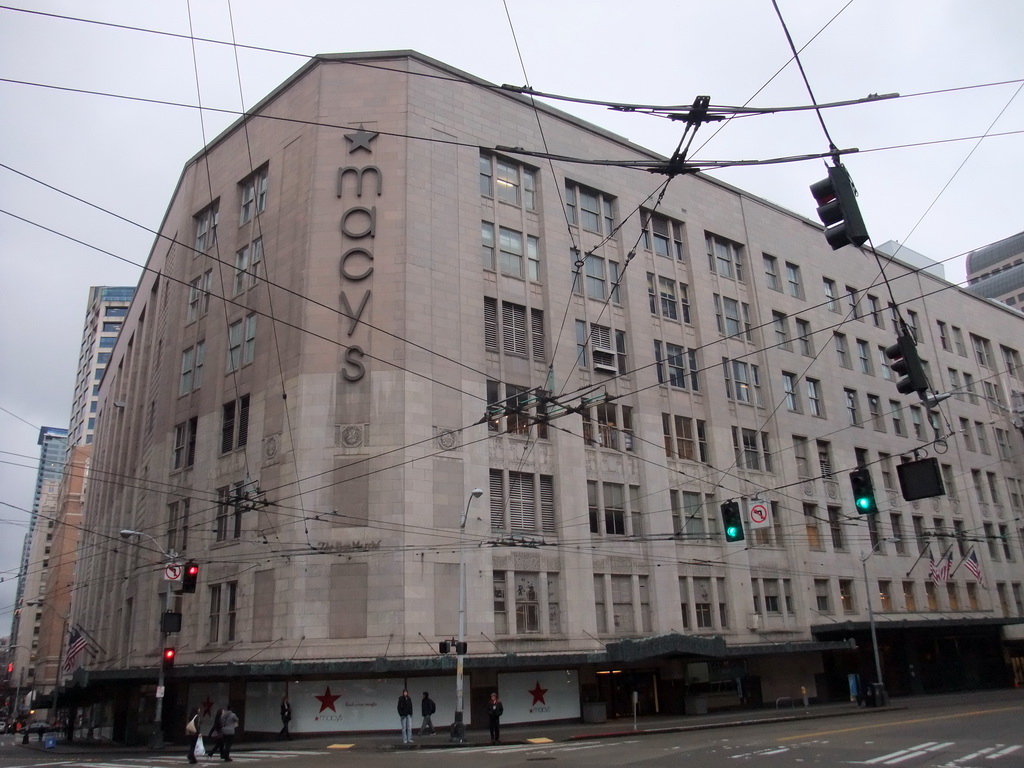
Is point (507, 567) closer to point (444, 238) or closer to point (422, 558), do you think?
point (422, 558)

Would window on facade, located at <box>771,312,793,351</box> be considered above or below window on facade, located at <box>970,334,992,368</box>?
below

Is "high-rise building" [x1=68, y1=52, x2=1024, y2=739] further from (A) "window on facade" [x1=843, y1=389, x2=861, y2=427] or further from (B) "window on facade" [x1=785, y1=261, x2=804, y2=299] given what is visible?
(A) "window on facade" [x1=843, y1=389, x2=861, y2=427]

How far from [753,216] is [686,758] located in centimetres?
4206

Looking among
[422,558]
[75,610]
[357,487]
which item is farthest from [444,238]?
[75,610]

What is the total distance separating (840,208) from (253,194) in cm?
3599

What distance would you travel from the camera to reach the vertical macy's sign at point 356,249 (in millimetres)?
35156

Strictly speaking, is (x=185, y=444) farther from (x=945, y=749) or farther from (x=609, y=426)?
(x=945, y=749)

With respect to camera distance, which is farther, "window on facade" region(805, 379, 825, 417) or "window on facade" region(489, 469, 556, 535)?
"window on facade" region(805, 379, 825, 417)

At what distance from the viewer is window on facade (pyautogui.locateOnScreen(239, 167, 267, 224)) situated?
4138 cm

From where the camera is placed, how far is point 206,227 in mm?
45062

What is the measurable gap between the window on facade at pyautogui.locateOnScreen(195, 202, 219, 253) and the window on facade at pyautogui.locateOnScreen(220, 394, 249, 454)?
10.3 m

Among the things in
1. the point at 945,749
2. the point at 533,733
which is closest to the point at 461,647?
the point at 533,733

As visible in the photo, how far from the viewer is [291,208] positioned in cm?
3906

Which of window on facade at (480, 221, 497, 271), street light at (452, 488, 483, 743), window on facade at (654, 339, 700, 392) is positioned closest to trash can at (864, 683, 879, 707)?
window on facade at (654, 339, 700, 392)
